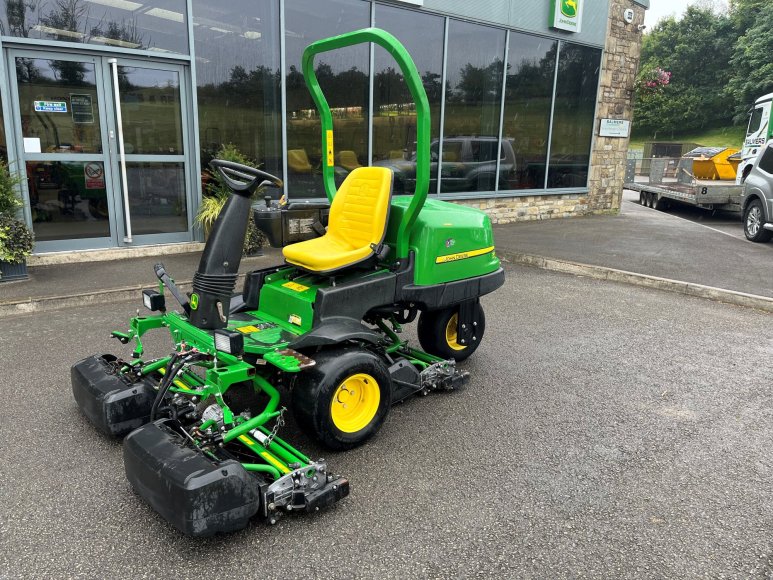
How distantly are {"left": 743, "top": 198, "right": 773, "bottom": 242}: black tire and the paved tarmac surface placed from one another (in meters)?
6.81

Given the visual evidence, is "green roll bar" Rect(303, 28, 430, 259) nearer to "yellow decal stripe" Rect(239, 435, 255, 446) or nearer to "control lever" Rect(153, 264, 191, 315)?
"control lever" Rect(153, 264, 191, 315)

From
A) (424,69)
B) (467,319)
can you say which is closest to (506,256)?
(424,69)

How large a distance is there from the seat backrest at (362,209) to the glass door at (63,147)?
481cm

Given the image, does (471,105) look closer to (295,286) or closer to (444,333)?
(444,333)

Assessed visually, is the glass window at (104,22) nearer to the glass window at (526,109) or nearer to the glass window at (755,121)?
the glass window at (526,109)

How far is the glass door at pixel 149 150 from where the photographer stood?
24.8ft

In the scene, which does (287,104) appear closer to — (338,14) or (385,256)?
(338,14)

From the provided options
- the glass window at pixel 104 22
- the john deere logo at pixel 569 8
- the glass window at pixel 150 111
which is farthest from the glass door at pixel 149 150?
the john deere logo at pixel 569 8

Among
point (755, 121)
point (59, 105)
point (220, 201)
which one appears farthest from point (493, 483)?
point (755, 121)

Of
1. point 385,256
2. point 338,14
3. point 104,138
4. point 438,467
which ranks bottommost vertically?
point 438,467

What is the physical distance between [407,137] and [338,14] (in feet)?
7.38

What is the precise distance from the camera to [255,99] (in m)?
8.55

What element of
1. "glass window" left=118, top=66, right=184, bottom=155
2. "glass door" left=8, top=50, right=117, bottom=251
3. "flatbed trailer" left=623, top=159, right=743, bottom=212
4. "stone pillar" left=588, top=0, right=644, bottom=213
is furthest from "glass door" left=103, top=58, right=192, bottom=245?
"flatbed trailer" left=623, top=159, right=743, bottom=212

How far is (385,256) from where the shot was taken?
391cm
